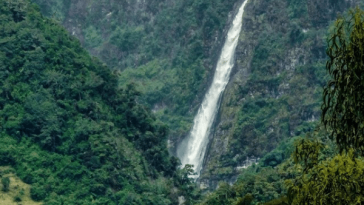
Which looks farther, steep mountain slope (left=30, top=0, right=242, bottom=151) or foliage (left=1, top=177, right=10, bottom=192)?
steep mountain slope (left=30, top=0, right=242, bottom=151)

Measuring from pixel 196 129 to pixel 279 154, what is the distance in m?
19.5

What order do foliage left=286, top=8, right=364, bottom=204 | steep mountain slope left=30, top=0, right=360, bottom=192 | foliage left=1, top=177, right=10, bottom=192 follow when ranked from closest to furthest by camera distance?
foliage left=286, top=8, right=364, bottom=204 < foliage left=1, top=177, right=10, bottom=192 < steep mountain slope left=30, top=0, right=360, bottom=192

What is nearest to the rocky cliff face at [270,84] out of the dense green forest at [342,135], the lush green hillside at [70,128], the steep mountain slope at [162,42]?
the steep mountain slope at [162,42]

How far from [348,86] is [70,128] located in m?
55.6

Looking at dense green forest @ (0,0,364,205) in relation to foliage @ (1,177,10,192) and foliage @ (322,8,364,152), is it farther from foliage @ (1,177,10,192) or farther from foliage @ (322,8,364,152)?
foliage @ (1,177,10,192)

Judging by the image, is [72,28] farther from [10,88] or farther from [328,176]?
[328,176]

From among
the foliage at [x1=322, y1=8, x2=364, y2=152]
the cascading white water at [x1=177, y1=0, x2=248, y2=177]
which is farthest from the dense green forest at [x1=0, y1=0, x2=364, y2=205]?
the cascading white water at [x1=177, y1=0, x2=248, y2=177]

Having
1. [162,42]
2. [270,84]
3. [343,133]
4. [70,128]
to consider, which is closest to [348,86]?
[343,133]

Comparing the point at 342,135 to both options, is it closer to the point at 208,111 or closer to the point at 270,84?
the point at 270,84

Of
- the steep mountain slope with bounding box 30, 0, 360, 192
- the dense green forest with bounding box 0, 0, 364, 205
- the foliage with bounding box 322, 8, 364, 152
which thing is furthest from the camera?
the steep mountain slope with bounding box 30, 0, 360, 192

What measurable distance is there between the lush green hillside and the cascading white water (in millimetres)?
22650

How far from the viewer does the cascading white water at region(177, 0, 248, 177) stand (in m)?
101

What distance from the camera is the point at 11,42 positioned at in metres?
75.1

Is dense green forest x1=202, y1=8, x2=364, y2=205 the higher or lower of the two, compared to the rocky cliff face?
lower
